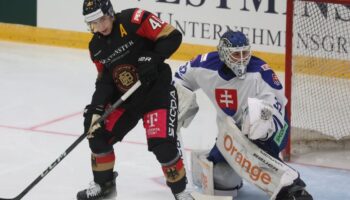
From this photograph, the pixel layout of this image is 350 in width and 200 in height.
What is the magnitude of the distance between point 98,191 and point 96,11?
93 cm

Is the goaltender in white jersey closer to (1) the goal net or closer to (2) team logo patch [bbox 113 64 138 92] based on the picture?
(2) team logo patch [bbox 113 64 138 92]

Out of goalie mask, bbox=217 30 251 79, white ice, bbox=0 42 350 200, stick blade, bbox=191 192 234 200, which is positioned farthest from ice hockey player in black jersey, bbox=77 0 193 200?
white ice, bbox=0 42 350 200

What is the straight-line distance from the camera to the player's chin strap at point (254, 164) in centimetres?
444

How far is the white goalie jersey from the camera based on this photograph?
4.57 metres

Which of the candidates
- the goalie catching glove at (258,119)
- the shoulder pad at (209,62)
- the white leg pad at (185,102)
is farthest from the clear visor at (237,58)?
the white leg pad at (185,102)

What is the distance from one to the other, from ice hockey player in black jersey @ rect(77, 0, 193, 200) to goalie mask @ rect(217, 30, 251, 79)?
301mm

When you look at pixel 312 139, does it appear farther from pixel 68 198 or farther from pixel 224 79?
pixel 68 198

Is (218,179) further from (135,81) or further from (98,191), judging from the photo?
(135,81)

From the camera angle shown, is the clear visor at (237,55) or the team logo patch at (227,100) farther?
the team logo patch at (227,100)

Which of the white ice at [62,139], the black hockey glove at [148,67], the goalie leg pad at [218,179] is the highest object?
the black hockey glove at [148,67]

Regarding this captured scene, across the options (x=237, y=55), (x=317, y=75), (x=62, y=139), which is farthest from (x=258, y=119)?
(x=62, y=139)

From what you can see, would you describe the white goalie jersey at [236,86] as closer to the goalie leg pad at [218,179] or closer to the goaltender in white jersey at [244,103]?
the goaltender in white jersey at [244,103]

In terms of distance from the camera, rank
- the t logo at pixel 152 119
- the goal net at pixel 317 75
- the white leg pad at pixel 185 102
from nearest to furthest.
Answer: the t logo at pixel 152 119 < the white leg pad at pixel 185 102 < the goal net at pixel 317 75

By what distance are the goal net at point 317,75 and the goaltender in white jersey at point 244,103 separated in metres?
0.76
